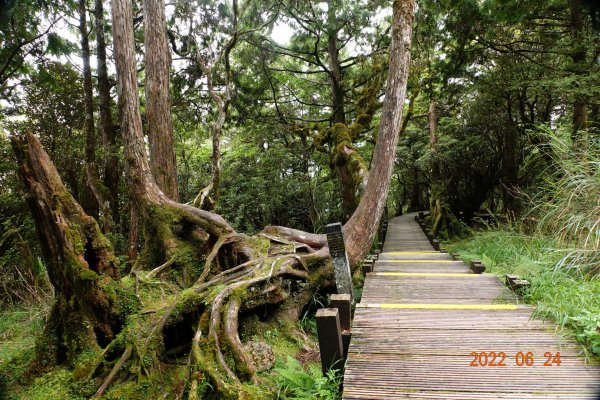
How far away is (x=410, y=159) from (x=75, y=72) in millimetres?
15193

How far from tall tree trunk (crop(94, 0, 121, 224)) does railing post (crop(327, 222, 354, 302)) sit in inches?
314

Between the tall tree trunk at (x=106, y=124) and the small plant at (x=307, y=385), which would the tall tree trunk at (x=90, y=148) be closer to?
the tall tree trunk at (x=106, y=124)

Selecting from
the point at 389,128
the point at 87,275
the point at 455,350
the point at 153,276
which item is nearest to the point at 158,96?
the point at 153,276

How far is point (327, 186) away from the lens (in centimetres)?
1465

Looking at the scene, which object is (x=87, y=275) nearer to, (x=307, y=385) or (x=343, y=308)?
(x=307, y=385)

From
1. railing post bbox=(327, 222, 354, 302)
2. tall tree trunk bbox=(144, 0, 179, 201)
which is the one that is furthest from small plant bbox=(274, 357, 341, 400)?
tall tree trunk bbox=(144, 0, 179, 201)

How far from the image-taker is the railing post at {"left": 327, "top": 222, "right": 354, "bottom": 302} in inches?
161

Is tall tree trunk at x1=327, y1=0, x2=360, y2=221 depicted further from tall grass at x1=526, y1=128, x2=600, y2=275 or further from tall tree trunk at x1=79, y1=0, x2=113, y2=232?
tall tree trunk at x1=79, y1=0, x2=113, y2=232

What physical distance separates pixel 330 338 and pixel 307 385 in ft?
2.07

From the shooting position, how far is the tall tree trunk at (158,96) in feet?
22.1

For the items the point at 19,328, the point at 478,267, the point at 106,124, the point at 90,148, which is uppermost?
the point at 106,124

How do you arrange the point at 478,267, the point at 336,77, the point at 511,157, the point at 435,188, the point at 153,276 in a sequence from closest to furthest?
the point at 153,276 → the point at 478,267 → the point at 511,157 → the point at 336,77 → the point at 435,188

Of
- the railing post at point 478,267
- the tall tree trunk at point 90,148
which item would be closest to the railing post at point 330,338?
the railing post at point 478,267

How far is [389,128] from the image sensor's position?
23.2ft
